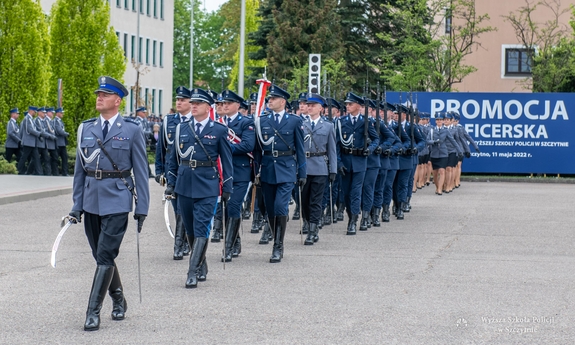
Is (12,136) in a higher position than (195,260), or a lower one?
higher

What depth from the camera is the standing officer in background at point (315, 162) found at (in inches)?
564

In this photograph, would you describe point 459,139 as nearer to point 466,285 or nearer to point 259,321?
point 466,285

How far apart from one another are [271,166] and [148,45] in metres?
65.7

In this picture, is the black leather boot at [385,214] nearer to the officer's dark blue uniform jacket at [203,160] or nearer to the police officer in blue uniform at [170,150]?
the police officer in blue uniform at [170,150]

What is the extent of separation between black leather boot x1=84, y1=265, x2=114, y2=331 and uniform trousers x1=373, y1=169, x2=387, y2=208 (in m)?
9.68

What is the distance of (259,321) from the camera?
27.5ft

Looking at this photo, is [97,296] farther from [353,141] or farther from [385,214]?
[385,214]

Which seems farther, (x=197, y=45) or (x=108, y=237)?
(x=197, y=45)

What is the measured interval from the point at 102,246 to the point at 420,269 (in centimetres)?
441

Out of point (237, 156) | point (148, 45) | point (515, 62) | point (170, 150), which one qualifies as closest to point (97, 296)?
point (170, 150)

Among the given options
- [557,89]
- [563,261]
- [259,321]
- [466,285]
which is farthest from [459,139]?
[259,321]

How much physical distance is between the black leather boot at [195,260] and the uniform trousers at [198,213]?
0.22 feet

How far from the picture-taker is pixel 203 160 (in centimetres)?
1045

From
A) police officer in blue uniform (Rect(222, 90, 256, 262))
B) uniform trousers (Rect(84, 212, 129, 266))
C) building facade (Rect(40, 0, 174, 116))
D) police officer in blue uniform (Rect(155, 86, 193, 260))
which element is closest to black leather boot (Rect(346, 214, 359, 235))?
police officer in blue uniform (Rect(222, 90, 256, 262))
